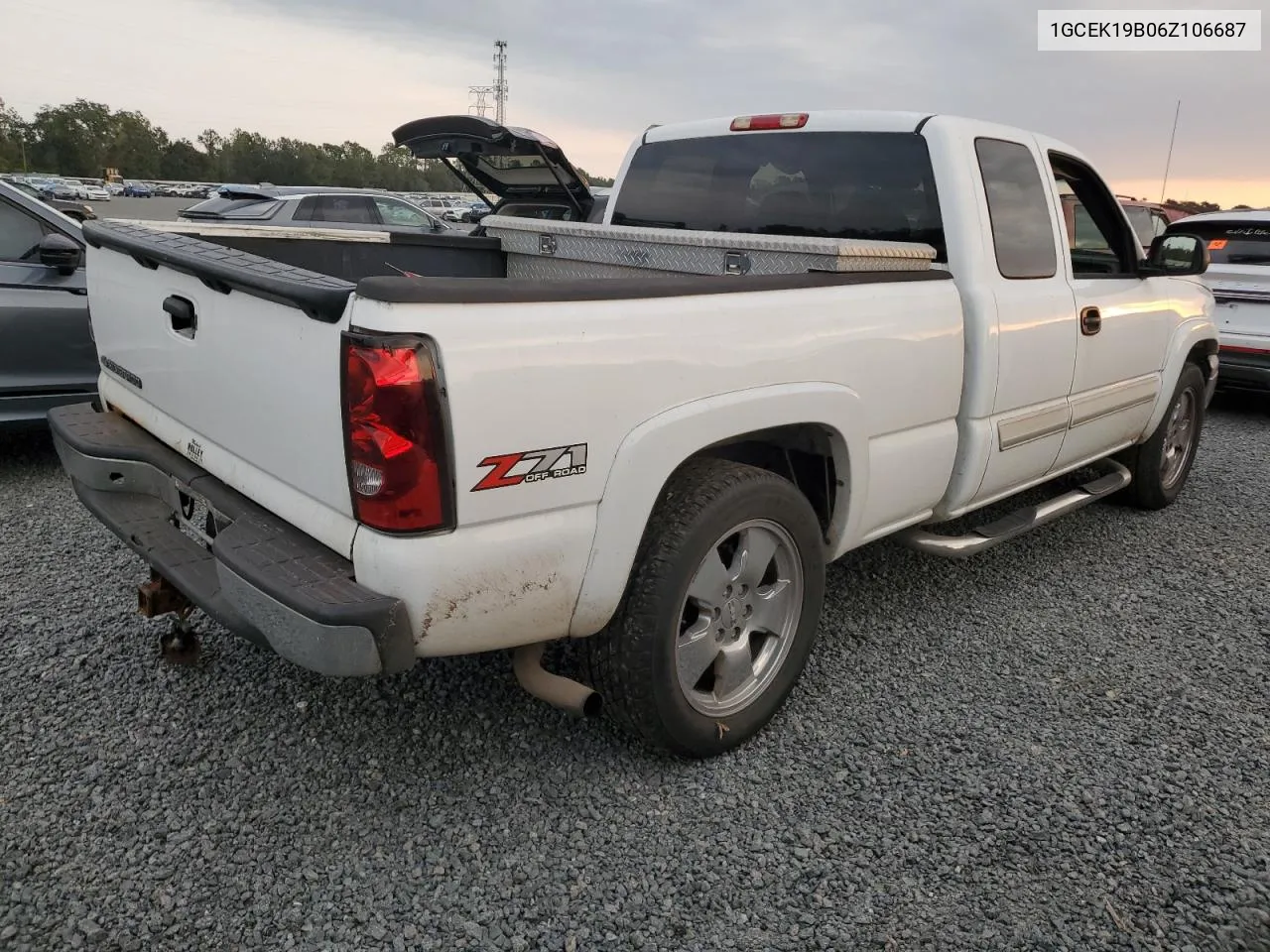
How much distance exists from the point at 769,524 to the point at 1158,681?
1.75 metres

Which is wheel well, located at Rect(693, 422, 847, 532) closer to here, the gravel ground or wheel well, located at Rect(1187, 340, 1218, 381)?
the gravel ground

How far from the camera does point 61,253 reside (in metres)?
5.03

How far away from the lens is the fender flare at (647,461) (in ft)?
7.41

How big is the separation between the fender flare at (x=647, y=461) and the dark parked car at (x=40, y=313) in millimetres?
4134

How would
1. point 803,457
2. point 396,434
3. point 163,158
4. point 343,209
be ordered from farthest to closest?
point 163,158
point 343,209
point 803,457
point 396,434

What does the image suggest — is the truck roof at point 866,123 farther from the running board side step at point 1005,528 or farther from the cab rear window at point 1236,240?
the cab rear window at point 1236,240

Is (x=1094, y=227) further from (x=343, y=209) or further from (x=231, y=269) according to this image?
(x=343, y=209)

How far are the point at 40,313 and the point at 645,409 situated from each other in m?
4.30

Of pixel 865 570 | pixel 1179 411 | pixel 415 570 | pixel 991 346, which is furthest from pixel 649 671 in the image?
pixel 1179 411

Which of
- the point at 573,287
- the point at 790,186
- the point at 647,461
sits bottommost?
the point at 647,461

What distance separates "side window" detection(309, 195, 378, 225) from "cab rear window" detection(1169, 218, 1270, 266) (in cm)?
973

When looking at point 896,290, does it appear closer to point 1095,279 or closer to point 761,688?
point 761,688

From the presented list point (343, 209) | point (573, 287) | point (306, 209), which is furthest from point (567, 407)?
point (343, 209)

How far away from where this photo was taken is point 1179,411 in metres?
5.20
